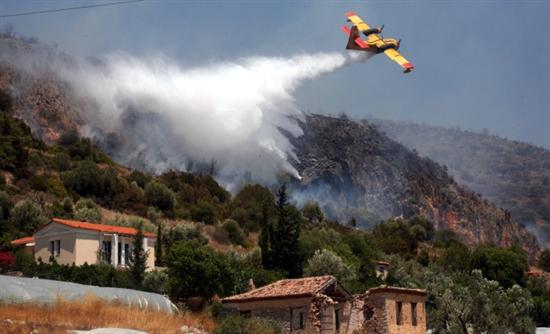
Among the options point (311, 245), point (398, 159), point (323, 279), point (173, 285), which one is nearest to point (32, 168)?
point (311, 245)

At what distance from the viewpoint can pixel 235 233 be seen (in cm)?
7562

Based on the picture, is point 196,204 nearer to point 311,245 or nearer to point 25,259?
point 311,245

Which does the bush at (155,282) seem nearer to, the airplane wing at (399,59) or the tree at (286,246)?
the tree at (286,246)

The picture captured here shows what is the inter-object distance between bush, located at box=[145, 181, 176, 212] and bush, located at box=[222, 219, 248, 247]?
10.4 metres

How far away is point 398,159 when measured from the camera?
15225 centimetres

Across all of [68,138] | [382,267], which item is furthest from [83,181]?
[382,267]

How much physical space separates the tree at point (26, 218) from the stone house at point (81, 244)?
A: 20.9ft

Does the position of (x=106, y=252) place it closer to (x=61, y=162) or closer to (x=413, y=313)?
(x=413, y=313)

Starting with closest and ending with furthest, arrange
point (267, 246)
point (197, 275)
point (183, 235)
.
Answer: point (197, 275)
point (267, 246)
point (183, 235)

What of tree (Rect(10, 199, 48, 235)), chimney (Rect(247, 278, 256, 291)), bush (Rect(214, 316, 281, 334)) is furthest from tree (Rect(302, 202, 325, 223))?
bush (Rect(214, 316, 281, 334))

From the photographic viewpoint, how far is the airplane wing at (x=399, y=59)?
150ft

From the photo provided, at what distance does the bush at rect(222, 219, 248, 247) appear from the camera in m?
75.1

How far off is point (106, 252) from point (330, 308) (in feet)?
75.2

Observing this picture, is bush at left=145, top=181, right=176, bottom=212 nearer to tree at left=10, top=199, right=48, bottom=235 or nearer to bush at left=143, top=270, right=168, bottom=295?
tree at left=10, top=199, right=48, bottom=235
